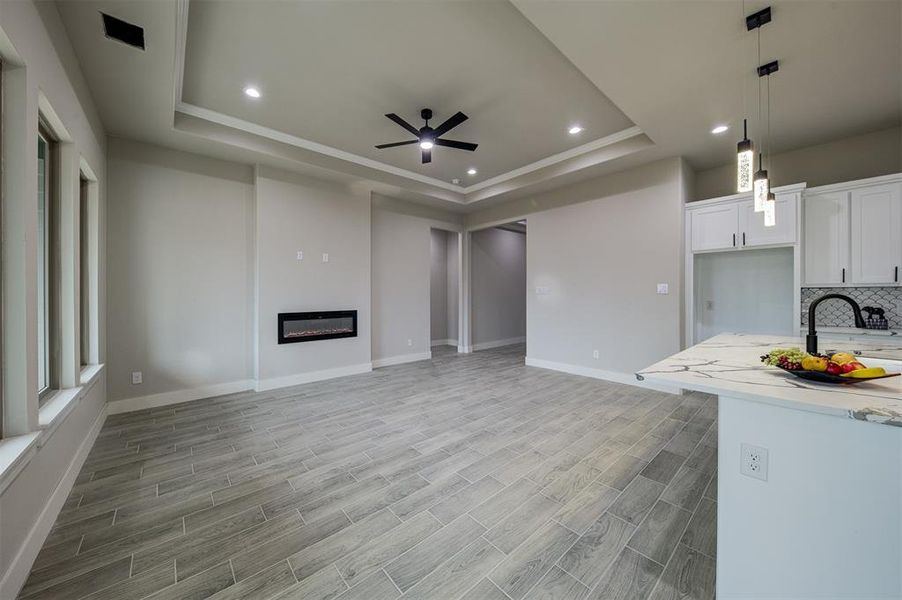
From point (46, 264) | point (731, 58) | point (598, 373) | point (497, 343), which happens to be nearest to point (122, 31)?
point (46, 264)

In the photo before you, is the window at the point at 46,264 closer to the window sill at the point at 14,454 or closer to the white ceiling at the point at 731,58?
the window sill at the point at 14,454

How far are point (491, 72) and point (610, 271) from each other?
10.1 ft

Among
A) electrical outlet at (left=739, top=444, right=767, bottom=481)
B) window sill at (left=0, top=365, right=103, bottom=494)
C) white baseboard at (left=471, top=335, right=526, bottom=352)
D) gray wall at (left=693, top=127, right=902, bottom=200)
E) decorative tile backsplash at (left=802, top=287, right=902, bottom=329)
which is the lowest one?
white baseboard at (left=471, top=335, right=526, bottom=352)

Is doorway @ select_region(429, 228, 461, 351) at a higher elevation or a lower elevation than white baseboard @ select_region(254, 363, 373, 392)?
higher

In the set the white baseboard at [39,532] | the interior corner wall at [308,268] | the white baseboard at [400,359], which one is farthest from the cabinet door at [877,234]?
the white baseboard at [39,532]

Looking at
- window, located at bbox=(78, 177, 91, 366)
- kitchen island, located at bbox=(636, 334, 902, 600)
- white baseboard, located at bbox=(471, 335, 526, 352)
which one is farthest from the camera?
white baseboard, located at bbox=(471, 335, 526, 352)

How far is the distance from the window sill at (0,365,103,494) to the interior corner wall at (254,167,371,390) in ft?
6.03

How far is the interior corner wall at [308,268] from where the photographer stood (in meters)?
4.27

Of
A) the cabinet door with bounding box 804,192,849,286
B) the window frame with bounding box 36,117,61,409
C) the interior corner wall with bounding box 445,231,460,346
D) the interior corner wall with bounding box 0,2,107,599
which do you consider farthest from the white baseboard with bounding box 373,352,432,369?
the cabinet door with bounding box 804,192,849,286

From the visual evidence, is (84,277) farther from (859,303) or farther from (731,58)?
(859,303)

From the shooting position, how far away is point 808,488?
3.63ft

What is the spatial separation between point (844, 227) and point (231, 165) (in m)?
6.80

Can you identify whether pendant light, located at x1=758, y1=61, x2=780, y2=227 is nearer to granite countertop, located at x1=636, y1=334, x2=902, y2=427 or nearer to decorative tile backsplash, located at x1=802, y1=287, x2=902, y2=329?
granite countertop, located at x1=636, y1=334, x2=902, y2=427

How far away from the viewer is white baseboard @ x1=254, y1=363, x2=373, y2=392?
425 centimetres
